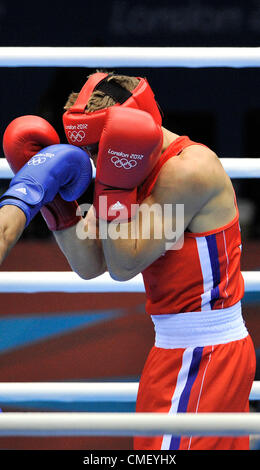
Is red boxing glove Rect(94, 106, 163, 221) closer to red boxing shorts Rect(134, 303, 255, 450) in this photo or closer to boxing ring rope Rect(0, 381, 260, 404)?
red boxing shorts Rect(134, 303, 255, 450)

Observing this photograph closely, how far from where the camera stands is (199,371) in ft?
4.66

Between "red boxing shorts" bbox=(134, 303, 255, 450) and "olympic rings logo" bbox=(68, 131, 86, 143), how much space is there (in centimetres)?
45

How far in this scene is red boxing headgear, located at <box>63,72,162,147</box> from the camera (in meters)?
1.36

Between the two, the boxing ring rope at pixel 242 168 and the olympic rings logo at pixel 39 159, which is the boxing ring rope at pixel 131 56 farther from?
the olympic rings logo at pixel 39 159

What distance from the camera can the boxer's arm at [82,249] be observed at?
157cm

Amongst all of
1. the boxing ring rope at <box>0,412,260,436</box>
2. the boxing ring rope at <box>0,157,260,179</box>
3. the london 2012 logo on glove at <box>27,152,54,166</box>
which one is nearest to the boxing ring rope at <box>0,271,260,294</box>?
the boxing ring rope at <box>0,157,260,179</box>

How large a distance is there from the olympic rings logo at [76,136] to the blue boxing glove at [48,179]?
2cm

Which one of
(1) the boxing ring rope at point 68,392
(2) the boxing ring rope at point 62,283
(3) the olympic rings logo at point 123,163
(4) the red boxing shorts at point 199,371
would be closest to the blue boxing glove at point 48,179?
(3) the olympic rings logo at point 123,163

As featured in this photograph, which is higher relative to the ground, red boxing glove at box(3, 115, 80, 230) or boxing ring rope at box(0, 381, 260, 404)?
red boxing glove at box(3, 115, 80, 230)

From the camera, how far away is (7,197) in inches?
47.5

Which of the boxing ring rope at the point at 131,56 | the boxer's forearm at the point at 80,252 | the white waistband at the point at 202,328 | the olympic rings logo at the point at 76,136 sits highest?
the boxing ring rope at the point at 131,56
